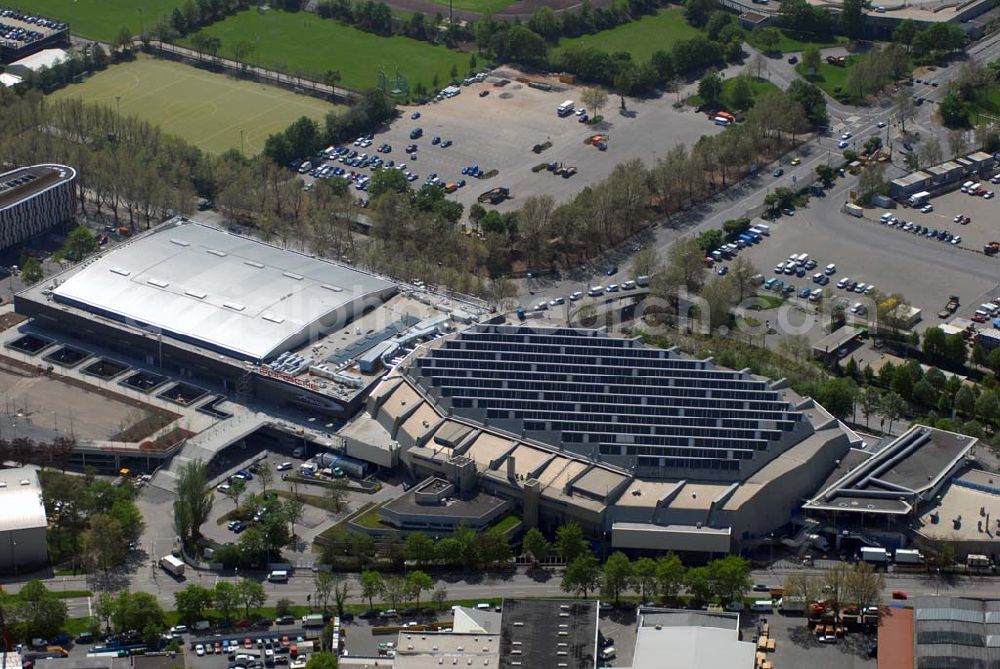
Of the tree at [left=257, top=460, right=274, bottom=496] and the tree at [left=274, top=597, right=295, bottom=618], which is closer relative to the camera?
the tree at [left=274, top=597, right=295, bottom=618]

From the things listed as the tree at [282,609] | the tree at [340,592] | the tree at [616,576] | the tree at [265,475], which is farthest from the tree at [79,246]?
the tree at [616,576]

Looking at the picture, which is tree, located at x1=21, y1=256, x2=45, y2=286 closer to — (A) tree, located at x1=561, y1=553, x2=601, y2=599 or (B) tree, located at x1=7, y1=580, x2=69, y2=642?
(B) tree, located at x1=7, y1=580, x2=69, y2=642

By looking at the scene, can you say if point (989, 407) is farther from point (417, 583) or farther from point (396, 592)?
point (396, 592)

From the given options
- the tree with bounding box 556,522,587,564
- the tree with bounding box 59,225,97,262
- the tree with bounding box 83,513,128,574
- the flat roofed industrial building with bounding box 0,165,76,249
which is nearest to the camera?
the tree with bounding box 83,513,128,574

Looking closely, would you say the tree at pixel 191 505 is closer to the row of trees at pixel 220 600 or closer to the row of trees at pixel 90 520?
the row of trees at pixel 90 520

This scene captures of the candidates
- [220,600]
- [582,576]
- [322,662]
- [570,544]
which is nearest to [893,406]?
[570,544]

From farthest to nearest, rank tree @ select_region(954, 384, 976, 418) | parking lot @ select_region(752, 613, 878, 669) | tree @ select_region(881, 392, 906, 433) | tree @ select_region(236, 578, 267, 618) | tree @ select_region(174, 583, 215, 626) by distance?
tree @ select_region(954, 384, 976, 418) < tree @ select_region(881, 392, 906, 433) < tree @ select_region(236, 578, 267, 618) < tree @ select_region(174, 583, 215, 626) < parking lot @ select_region(752, 613, 878, 669)

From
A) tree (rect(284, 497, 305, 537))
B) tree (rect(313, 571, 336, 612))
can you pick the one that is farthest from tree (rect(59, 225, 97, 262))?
tree (rect(313, 571, 336, 612))
